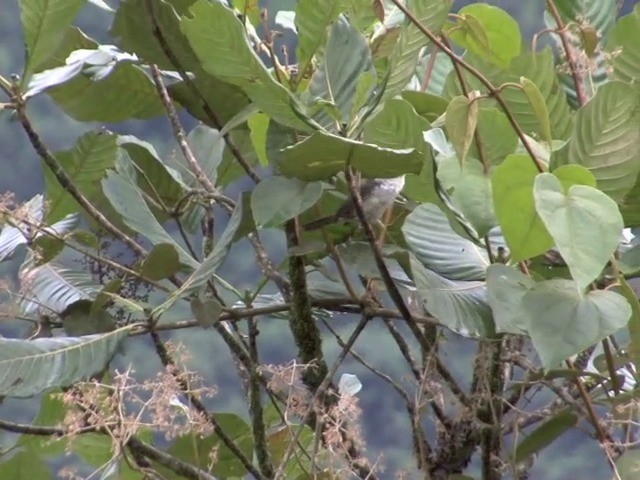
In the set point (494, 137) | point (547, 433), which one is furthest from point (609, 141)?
point (547, 433)

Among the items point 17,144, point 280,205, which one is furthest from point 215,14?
point 17,144

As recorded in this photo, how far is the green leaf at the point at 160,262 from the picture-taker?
0.57 metres

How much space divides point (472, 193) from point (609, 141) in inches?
2.9

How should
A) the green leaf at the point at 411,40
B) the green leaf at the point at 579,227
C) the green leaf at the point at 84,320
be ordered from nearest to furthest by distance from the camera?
the green leaf at the point at 579,227 → the green leaf at the point at 411,40 → the green leaf at the point at 84,320

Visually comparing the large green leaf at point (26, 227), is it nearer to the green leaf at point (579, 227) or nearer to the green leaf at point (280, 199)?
the green leaf at point (280, 199)

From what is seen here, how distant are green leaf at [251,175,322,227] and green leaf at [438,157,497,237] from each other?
0.06 m

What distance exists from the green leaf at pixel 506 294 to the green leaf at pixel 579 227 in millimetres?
57

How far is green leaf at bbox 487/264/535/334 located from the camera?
17.5 inches

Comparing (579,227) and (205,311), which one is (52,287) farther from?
(579,227)

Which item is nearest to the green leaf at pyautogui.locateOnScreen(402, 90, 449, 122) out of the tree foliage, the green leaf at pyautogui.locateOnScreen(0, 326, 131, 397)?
the tree foliage

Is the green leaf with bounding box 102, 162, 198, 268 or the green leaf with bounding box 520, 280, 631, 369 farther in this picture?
the green leaf with bounding box 102, 162, 198, 268

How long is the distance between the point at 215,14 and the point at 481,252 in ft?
0.67

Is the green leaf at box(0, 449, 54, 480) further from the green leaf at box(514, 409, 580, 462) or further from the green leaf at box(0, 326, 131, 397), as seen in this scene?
the green leaf at box(514, 409, 580, 462)

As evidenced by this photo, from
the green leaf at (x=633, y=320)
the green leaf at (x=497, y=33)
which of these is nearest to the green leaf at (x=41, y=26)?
the green leaf at (x=497, y=33)
